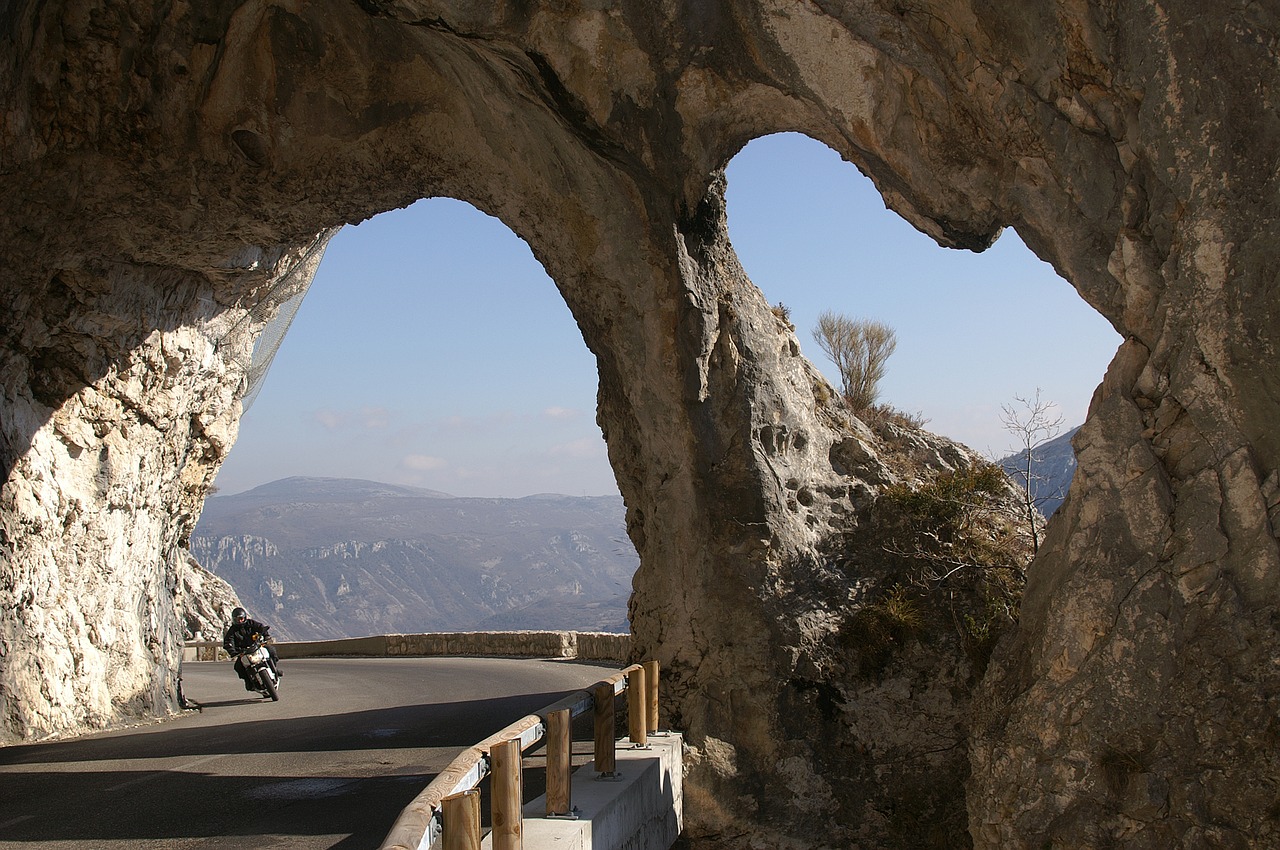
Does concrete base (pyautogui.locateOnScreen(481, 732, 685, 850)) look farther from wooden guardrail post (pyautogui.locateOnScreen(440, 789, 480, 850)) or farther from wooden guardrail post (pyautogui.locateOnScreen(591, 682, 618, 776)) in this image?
wooden guardrail post (pyautogui.locateOnScreen(440, 789, 480, 850))

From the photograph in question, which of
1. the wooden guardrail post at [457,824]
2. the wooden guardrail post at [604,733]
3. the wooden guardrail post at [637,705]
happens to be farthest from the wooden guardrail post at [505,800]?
the wooden guardrail post at [637,705]

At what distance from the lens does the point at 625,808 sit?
7.30m

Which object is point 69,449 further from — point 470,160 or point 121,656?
point 470,160

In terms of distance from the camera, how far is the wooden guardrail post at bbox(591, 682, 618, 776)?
762 cm

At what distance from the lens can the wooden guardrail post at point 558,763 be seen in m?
6.39

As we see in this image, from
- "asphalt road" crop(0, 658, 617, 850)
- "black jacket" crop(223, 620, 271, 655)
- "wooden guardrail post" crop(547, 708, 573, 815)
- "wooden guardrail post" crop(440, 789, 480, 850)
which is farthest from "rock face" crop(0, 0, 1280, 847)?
"wooden guardrail post" crop(440, 789, 480, 850)

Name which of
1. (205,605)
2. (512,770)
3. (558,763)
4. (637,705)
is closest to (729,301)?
(637,705)

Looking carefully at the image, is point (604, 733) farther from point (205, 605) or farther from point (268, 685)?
point (205, 605)

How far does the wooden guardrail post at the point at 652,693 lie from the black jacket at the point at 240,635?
783cm

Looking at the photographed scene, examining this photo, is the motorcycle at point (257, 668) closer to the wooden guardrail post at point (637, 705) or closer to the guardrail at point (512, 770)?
the guardrail at point (512, 770)

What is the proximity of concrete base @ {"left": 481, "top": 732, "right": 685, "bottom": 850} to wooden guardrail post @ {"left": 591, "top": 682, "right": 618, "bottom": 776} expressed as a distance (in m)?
0.11

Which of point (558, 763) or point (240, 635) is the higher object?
point (558, 763)

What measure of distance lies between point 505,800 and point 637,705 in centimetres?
364

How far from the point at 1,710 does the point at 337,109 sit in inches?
301
